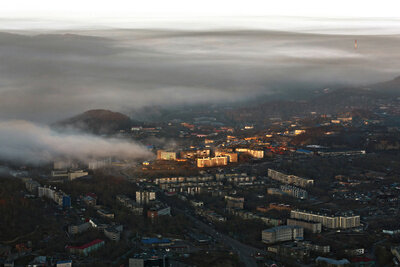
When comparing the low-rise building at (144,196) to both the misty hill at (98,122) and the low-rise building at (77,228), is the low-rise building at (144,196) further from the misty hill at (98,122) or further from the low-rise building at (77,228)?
the misty hill at (98,122)

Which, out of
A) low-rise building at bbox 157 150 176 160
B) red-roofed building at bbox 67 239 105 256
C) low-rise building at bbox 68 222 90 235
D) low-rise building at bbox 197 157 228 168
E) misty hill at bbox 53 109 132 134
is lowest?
misty hill at bbox 53 109 132 134

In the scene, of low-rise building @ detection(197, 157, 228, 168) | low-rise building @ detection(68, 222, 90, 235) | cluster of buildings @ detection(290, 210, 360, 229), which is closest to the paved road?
cluster of buildings @ detection(290, 210, 360, 229)

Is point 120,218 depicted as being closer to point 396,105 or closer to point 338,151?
point 338,151

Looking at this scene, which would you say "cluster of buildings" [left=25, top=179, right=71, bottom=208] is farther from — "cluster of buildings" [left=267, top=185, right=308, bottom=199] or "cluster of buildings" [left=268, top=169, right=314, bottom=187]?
"cluster of buildings" [left=268, top=169, right=314, bottom=187]

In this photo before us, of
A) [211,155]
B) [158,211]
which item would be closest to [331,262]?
[158,211]

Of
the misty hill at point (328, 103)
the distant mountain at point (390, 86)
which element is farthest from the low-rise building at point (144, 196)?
the distant mountain at point (390, 86)

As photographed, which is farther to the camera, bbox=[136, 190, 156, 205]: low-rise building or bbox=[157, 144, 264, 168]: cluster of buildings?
bbox=[157, 144, 264, 168]: cluster of buildings
